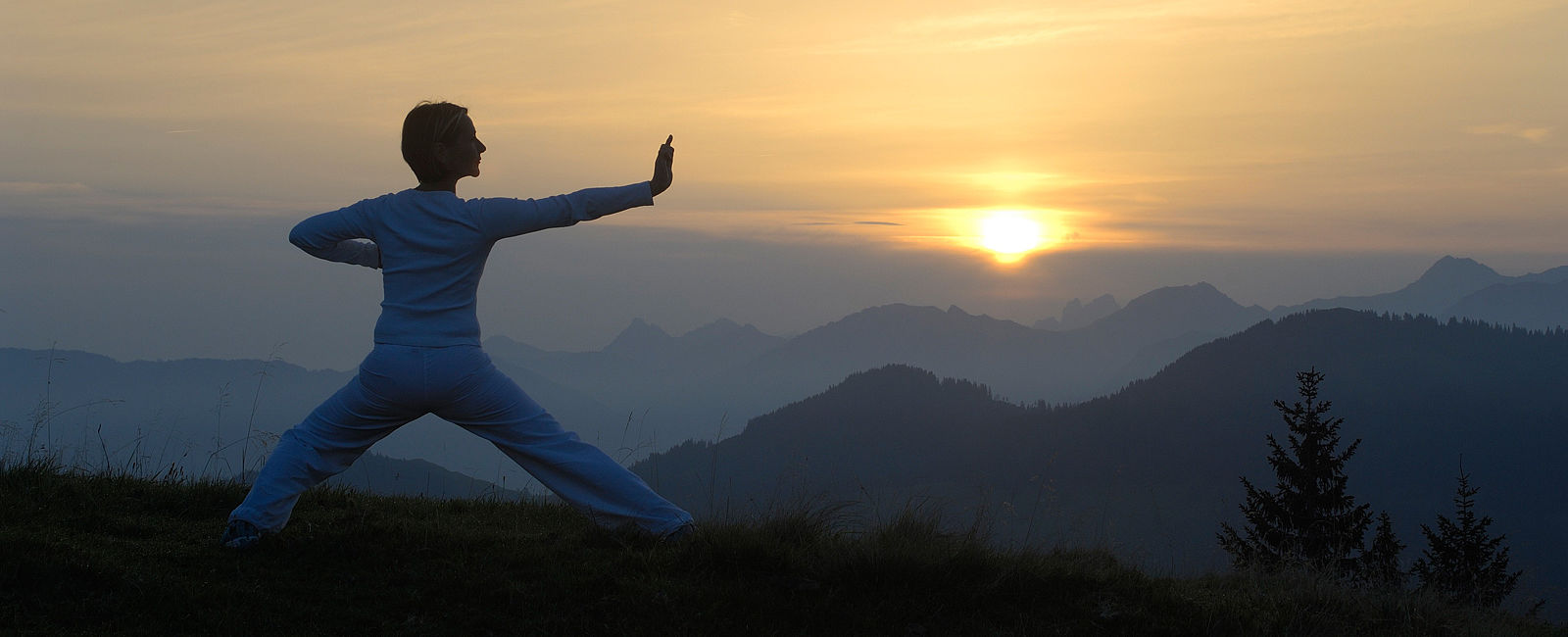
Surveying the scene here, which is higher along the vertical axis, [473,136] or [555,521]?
[473,136]

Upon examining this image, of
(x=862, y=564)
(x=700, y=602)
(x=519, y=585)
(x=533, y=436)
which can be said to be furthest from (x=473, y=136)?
(x=862, y=564)

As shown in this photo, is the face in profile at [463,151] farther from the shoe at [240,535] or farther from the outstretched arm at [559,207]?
the shoe at [240,535]

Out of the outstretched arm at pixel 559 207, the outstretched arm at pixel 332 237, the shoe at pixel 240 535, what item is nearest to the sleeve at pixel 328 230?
the outstretched arm at pixel 332 237

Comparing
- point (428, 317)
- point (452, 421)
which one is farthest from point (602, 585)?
point (428, 317)

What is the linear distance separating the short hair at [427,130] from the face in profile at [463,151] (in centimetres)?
3

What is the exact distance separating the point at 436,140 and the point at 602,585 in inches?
103

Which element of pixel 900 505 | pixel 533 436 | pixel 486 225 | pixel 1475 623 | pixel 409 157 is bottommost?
pixel 1475 623

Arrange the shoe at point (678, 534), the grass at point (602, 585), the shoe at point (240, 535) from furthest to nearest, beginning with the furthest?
the shoe at point (678, 534), the shoe at point (240, 535), the grass at point (602, 585)

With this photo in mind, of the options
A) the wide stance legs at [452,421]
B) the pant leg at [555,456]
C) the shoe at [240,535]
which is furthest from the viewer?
the shoe at [240,535]

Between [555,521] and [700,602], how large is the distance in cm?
217

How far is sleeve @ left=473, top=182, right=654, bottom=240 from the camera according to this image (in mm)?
5746

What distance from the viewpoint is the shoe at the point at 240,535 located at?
592 cm

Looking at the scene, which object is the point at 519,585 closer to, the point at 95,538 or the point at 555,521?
the point at 555,521

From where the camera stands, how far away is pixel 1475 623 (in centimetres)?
623
